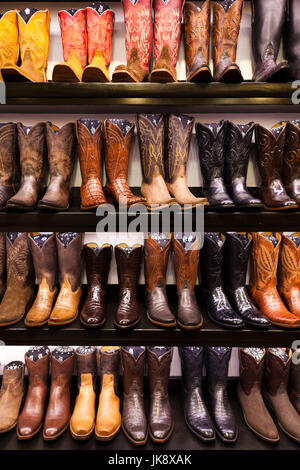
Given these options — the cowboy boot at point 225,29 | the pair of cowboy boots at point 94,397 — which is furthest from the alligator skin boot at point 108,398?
the cowboy boot at point 225,29

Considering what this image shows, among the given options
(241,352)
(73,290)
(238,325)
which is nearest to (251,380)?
(241,352)

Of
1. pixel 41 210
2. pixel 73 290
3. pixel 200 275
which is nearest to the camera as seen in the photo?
pixel 41 210

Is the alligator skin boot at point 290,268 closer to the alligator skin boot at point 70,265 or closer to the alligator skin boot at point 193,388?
the alligator skin boot at point 193,388

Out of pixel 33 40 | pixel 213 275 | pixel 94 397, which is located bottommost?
pixel 94 397

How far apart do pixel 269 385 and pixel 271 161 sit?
1.31 m

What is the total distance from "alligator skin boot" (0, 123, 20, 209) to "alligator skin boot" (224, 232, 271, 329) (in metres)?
1.24

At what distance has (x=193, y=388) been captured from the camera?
5.73ft

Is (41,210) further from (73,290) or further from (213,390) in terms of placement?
(213,390)

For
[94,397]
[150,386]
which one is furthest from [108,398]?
[150,386]

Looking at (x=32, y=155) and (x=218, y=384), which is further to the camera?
(x=218, y=384)

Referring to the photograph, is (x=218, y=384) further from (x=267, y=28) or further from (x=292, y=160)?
(x=267, y=28)

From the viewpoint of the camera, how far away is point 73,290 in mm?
1688

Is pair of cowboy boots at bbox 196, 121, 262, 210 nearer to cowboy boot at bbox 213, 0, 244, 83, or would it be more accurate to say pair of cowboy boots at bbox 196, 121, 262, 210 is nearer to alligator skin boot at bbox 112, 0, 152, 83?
cowboy boot at bbox 213, 0, 244, 83
